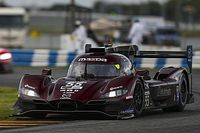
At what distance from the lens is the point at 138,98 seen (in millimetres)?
12922

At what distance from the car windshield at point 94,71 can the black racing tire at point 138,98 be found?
478 millimetres

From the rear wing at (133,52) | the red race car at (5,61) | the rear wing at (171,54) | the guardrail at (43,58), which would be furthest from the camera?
the guardrail at (43,58)

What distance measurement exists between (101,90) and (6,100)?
4363 mm

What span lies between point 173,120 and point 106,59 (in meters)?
1.80

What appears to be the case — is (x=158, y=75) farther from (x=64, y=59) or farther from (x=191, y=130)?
(x=64, y=59)

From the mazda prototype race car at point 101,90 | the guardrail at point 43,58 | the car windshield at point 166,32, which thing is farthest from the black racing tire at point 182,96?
the car windshield at point 166,32

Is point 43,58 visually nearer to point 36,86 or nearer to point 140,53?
point 140,53

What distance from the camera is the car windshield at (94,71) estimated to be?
13195 mm

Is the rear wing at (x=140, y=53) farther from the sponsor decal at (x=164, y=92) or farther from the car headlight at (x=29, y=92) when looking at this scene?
the car headlight at (x=29, y=92)

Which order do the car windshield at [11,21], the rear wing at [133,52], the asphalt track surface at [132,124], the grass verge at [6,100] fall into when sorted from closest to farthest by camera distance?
the asphalt track surface at [132,124], the grass verge at [6,100], the rear wing at [133,52], the car windshield at [11,21]

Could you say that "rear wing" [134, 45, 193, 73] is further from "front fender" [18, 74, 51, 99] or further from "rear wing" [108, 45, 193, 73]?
"front fender" [18, 74, 51, 99]

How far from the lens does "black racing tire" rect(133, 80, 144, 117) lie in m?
12.8

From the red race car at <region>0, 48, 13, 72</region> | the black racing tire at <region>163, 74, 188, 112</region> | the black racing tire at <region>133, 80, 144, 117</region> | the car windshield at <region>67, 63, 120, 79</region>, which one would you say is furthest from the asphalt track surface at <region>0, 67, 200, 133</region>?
the red race car at <region>0, 48, 13, 72</region>

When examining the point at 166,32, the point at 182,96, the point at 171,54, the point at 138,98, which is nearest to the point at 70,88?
the point at 138,98
